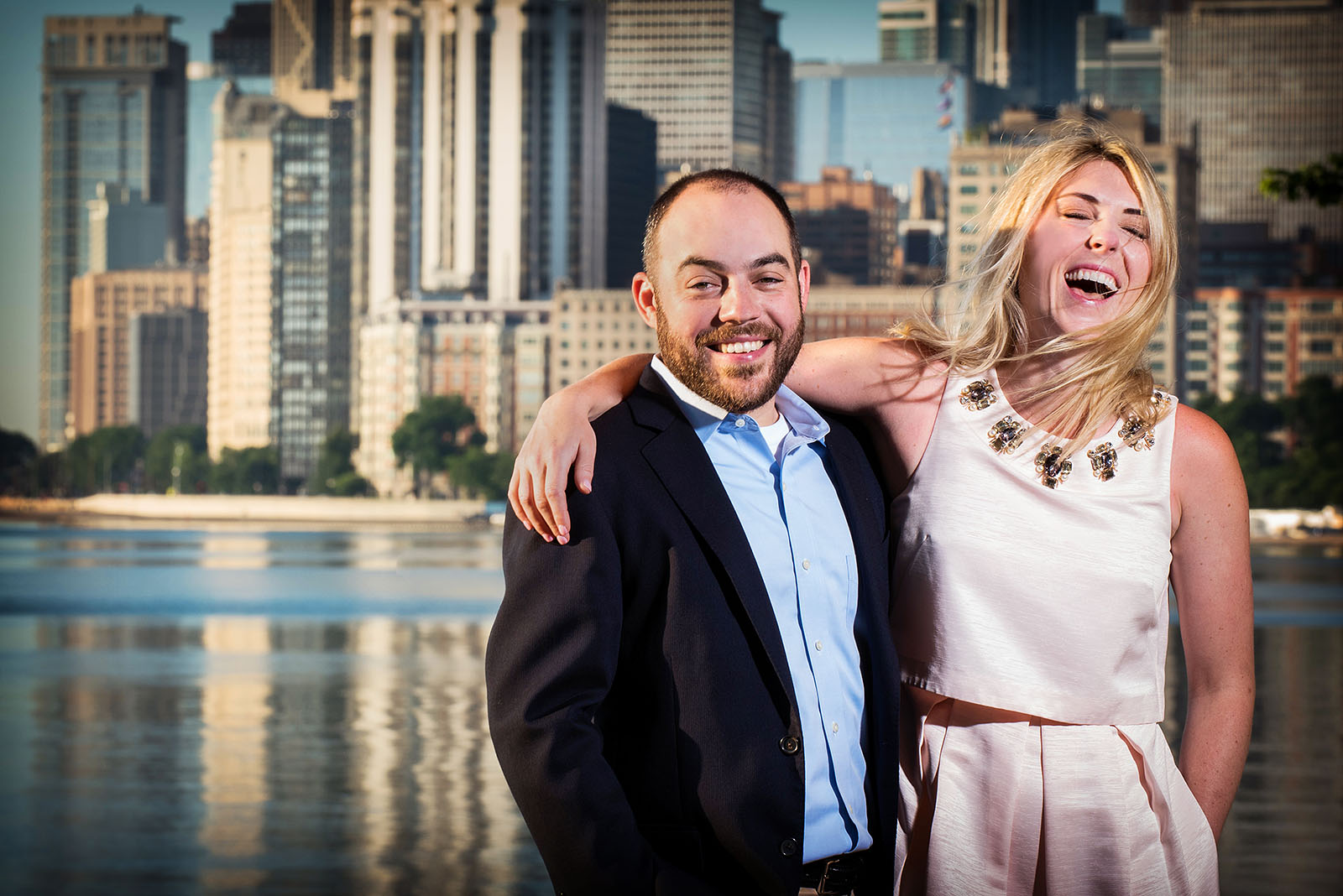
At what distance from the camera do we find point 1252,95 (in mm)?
96312

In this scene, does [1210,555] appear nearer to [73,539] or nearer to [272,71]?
[73,539]

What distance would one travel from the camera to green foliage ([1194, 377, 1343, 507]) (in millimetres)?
67000

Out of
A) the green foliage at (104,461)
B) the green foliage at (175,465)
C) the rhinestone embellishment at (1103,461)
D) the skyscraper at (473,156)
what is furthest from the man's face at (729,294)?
the green foliage at (104,461)

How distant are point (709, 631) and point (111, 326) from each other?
116615mm

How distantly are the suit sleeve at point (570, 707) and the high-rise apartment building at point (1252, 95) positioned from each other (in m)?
99.1

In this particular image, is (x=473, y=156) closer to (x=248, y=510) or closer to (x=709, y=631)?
(x=248, y=510)

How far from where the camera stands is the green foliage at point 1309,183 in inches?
272

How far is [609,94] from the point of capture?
A: 10700 centimetres

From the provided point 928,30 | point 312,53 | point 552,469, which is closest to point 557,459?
point 552,469

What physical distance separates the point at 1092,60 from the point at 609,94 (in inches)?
1681

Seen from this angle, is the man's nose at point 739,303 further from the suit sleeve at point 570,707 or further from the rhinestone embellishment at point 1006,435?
the rhinestone embellishment at point 1006,435

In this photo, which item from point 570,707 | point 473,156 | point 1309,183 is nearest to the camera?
point 570,707

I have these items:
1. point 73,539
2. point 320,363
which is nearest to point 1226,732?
point 73,539

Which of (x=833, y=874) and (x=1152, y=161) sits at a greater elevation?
(x=1152, y=161)
